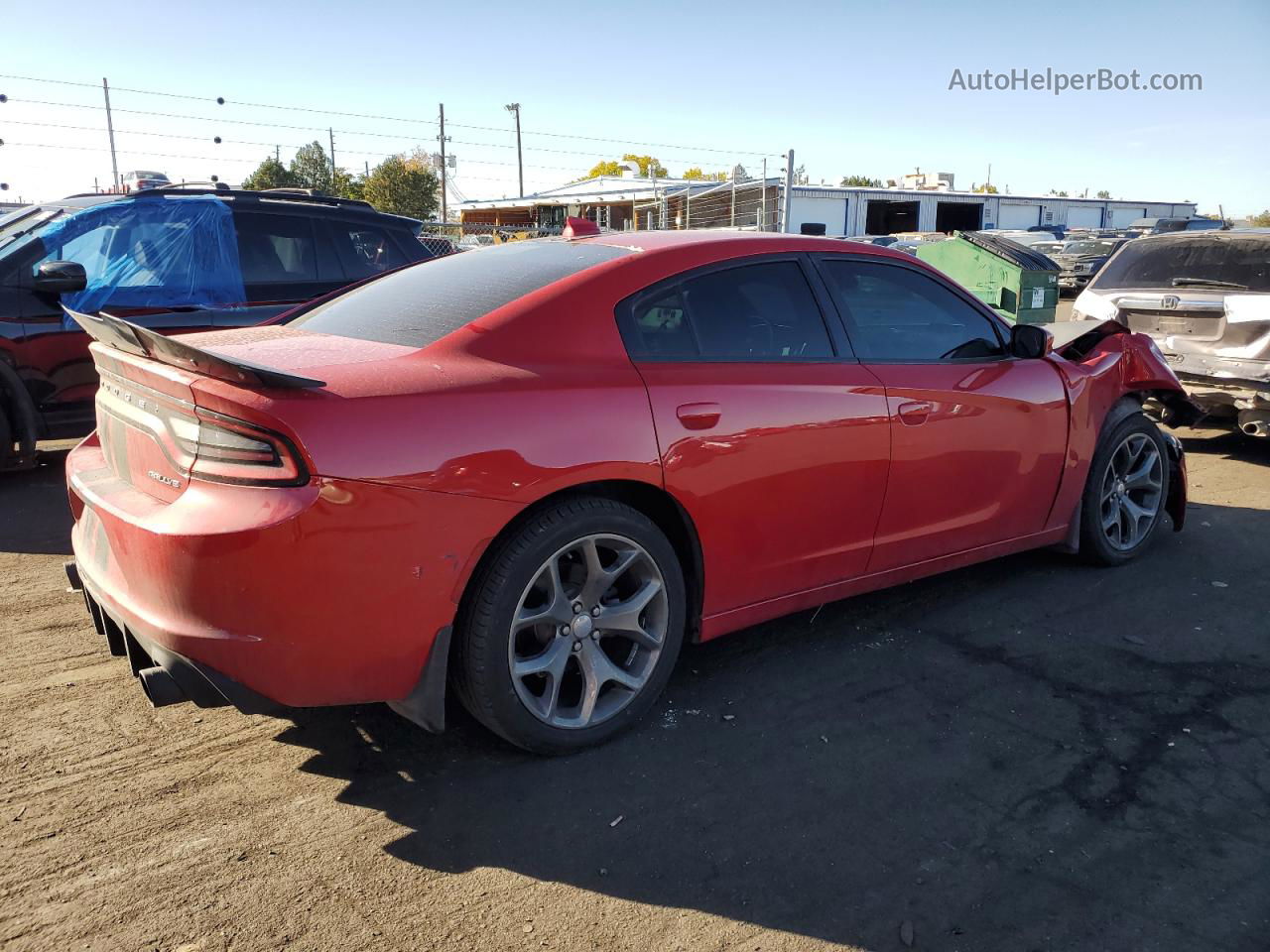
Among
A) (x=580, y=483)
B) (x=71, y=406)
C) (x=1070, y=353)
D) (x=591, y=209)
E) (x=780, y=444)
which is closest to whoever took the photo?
(x=580, y=483)

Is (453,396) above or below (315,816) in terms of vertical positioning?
above

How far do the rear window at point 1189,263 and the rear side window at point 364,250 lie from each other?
5889mm

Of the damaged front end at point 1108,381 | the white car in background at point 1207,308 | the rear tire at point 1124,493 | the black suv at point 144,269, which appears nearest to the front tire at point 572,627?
the damaged front end at point 1108,381

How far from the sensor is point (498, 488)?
2701mm

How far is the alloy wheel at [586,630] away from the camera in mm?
2939

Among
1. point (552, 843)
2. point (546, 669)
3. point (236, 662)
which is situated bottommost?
point (552, 843)

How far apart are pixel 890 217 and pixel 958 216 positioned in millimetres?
5169

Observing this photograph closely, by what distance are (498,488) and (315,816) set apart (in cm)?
107

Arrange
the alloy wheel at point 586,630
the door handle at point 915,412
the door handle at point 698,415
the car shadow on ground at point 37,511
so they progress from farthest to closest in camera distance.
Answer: the car shadow on ground at point 37,511 < the door handle at point 915,412 < the door handle at point 698,415 < the alloy wheel at point 586,630

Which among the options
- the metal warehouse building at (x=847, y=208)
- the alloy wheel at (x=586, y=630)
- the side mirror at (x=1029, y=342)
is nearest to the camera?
the alloy wheel at (x=586, y=630)

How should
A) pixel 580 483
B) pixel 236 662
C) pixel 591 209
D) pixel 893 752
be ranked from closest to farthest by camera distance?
pixel 236 662 < pixel 580 483 < pixel 893 752 < pixel 591 209

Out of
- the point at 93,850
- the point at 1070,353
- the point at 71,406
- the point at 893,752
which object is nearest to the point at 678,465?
the point at 893,752

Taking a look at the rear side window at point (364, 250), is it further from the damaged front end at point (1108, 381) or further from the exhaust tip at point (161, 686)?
the exhaust tip at point (161, 686)

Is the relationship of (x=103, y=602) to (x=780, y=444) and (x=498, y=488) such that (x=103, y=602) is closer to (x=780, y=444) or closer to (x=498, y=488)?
(x=498, y=488)
